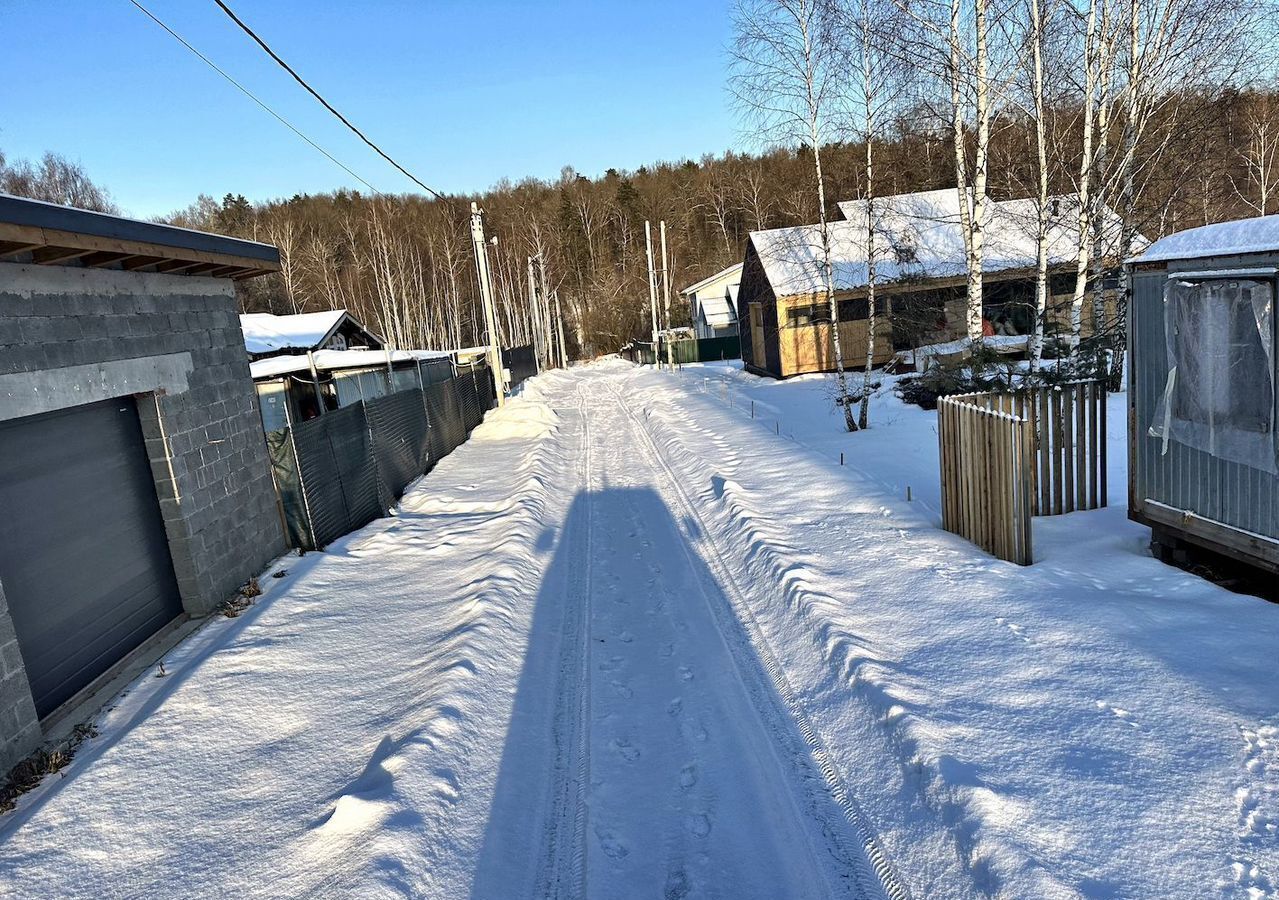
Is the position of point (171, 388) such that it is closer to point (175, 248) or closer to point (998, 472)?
point (175, 248)

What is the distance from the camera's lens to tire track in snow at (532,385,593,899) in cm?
385

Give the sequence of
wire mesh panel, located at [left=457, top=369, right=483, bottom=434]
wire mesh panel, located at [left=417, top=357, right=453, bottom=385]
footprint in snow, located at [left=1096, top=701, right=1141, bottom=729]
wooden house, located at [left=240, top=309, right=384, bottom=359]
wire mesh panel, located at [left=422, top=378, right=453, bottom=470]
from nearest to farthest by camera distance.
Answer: footprint in snow, located at [left=1096, top=701, right=1141, bottom=729] < wire mesh panel, located at [left=422, top=378, right=453, bottom=470] < wooden house, located at [left=240, top=309, right=384, bottom=359] < wire mesh panel, located at [left=457, top=369, right=483, bottom=434] < wire mesh panel, located at [left=417, top=357, right=453, bottom=385]

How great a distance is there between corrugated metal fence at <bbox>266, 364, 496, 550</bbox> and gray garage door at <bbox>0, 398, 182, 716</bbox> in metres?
2.17

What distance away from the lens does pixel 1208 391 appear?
590cm

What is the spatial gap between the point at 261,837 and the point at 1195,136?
15808 millimetres

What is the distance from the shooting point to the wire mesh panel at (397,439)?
12109 mm

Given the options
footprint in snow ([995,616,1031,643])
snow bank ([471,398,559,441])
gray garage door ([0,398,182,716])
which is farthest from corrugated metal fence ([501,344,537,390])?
footprint in snow ([995,616,1031,643])

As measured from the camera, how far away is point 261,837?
417 centimetres

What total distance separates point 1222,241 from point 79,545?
9185 mm

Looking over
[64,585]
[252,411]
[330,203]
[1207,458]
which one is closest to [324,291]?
[330,203]

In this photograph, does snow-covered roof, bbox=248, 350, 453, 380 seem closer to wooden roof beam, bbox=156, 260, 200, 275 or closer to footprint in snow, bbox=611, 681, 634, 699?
wooden roof beam, bbox=156, 260, 200, 275

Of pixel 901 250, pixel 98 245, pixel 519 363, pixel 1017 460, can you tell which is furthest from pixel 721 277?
pixel 98 245

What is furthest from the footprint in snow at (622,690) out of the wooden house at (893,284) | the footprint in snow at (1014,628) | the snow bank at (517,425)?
the wooden house at (893,284)

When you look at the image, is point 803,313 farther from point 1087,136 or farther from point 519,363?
point 519,363
